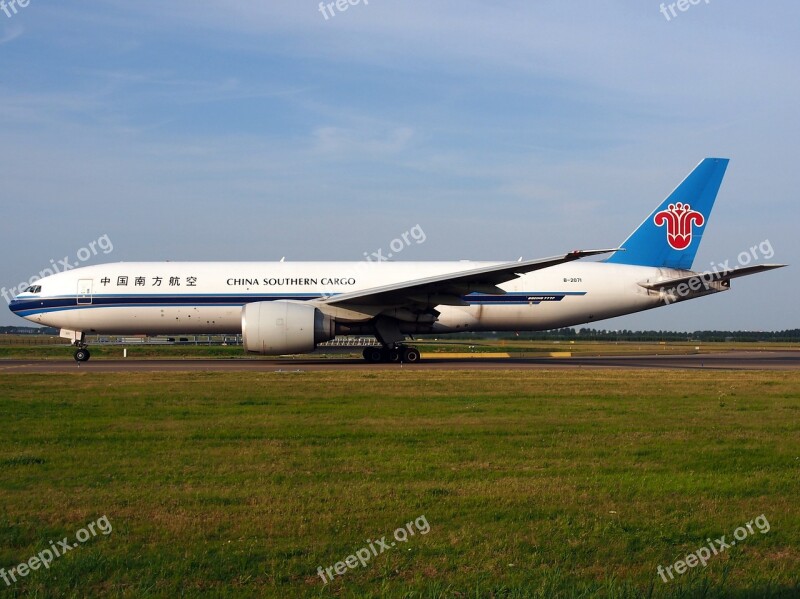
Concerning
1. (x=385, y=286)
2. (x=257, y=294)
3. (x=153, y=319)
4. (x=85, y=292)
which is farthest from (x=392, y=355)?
(x=85, y=292)

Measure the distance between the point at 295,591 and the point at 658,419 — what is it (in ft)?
25.8

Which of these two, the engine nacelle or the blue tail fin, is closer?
the engine nacelle

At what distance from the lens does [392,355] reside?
25.6 meters

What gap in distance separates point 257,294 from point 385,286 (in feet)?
15.0

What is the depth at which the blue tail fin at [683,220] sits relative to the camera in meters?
28.7

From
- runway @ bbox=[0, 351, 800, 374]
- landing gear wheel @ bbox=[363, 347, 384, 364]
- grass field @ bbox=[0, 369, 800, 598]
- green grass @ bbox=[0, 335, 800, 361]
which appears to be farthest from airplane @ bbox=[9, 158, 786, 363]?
grass field @ bbox=[0, 369, 800, 598]

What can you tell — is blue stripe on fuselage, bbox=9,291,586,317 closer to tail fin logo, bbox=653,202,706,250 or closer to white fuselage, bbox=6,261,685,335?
white fuselage, bbox=6,261,685,335

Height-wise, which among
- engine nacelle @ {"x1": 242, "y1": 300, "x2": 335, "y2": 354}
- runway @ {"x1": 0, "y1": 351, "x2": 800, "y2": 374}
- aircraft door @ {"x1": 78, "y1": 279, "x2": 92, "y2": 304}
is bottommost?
runway @ {"x1": 0, "y1": 351, "x2": 800, "y2": 374}

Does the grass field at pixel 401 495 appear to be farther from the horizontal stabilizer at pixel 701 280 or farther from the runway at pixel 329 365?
the horizontal stabilizer at pixel 701 280

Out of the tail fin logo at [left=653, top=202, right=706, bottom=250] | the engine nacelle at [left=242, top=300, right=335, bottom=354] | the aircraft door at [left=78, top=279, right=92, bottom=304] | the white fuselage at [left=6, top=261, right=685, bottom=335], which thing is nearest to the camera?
the engine nacelle at [left=242, top=300, right=335, bottom=354]

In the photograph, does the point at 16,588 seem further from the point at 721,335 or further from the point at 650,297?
the point at 721,335

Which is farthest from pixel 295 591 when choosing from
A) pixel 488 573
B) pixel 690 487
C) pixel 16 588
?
pixel 690 487

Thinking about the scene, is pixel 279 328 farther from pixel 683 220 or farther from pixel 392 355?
→ pixel 683 220

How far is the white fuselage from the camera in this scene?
26.6 m
